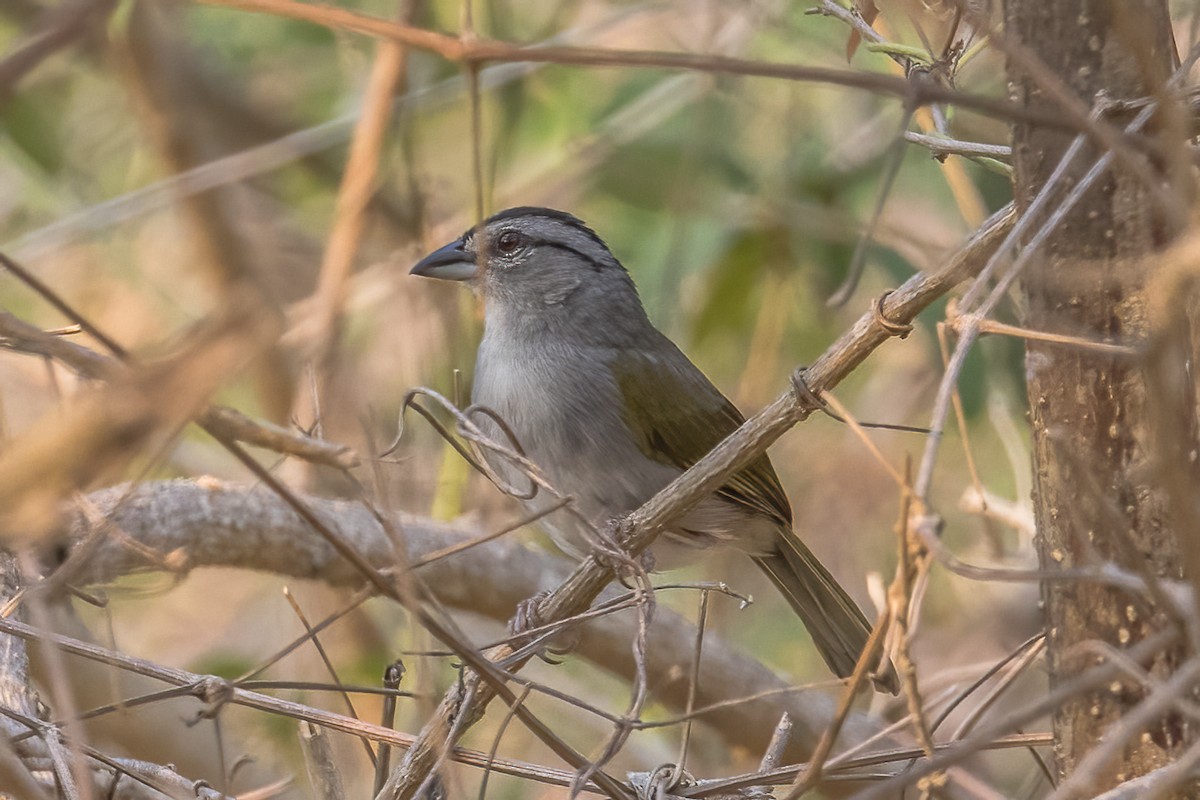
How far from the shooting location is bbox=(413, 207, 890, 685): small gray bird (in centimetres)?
412

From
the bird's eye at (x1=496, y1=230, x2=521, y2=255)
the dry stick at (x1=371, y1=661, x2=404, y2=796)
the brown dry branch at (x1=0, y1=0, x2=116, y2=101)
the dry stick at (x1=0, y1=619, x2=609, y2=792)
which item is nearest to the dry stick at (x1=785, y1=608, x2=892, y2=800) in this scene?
the dry stick at (x1=0, y1=619, x2=609, y2=792)

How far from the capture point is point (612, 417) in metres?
4.23

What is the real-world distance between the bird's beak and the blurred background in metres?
0.21

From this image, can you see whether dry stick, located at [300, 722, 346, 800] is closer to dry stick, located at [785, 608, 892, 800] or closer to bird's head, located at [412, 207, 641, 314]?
dry stick, located at [785, 608, 892, 800]

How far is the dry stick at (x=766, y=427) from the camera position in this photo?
2.43 m

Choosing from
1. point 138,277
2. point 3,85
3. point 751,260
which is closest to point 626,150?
point 751,260

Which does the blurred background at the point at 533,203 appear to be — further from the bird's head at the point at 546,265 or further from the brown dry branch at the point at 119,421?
the brown dry branch at the point at 119,421

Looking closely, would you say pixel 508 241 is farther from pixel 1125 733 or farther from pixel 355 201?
pixel 1125 733

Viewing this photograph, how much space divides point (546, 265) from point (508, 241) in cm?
17

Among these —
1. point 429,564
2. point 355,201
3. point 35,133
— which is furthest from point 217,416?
point 35,133

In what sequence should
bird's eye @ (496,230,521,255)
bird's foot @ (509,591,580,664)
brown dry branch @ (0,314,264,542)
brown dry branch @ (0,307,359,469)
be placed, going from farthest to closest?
bird's eye @ (496,230,521,255) < bird's foot @ (509,591,580,664) < brown dry branch @ (0,307,359,469) < brown dry branch @ (0,314,264,542)

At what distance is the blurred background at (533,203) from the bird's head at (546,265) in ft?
0.52

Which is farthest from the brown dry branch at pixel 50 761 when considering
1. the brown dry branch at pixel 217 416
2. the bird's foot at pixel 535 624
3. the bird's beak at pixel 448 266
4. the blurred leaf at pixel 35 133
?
the blurred leaf at pixel 35 133

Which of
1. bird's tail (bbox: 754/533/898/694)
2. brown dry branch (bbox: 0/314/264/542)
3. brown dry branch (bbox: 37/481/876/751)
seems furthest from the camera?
bird's tail (bbox: 754/533/898/694)
